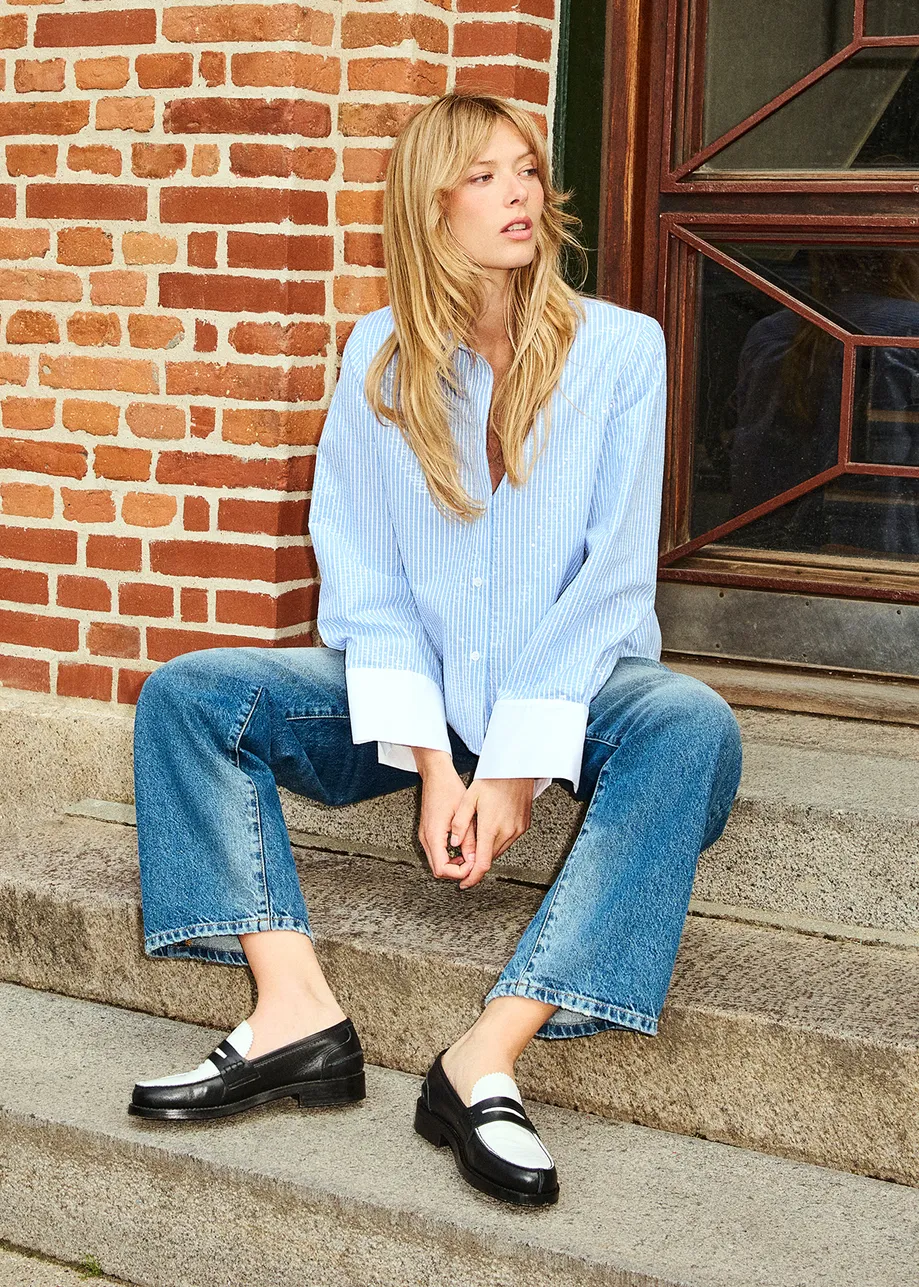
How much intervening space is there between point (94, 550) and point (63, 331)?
48 cm

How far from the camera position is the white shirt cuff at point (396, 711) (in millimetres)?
2549

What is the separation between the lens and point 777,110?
3.30m

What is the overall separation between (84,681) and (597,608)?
143cm

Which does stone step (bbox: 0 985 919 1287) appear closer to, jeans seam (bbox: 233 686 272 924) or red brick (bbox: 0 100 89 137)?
jeans seam (bbox: 233 686 272 924)

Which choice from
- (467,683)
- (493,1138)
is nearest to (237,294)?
(467,683)

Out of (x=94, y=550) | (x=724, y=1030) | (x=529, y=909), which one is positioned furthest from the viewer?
(x=94, y=550)

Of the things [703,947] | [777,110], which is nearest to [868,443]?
→ [777,110]

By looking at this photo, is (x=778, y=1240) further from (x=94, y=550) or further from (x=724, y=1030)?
(x=94, y=550)

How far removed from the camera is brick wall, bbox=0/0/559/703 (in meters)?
3.14

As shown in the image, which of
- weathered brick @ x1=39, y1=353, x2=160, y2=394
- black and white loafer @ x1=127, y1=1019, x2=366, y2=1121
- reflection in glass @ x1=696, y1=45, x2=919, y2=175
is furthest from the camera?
weathered brick @ x1=39, y1=353, x2=160, y2=394

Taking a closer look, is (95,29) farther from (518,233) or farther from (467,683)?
(467,683)

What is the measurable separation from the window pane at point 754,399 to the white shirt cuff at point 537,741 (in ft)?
4.00

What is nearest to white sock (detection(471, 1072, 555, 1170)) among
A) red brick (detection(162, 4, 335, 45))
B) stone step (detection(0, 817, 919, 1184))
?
stone step (detection(0, 817, 919, 1184))

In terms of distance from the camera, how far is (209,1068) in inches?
94.7
